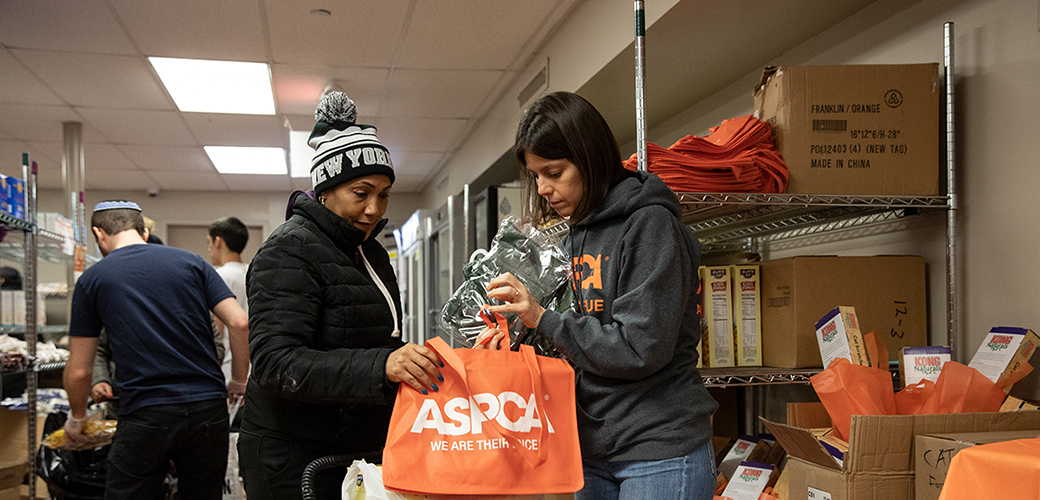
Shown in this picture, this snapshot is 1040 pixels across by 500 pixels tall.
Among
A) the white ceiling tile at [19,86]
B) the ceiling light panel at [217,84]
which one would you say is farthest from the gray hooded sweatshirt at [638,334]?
the white ceiling tile at [19,86]

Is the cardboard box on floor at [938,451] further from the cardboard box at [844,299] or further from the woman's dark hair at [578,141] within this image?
the woman's dark hair at [578,141]

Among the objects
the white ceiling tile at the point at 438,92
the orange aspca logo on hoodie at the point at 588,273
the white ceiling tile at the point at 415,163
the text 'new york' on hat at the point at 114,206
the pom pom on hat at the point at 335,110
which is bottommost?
the orange aspca logo on hoodie at the point at 588,273

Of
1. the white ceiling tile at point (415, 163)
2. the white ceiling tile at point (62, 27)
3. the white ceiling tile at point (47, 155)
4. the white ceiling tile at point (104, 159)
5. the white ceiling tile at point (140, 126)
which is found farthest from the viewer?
the white ceiling tile at point (415, 163)

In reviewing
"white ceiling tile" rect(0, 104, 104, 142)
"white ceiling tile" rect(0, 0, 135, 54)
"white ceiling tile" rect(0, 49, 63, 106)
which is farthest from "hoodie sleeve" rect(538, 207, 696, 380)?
"white ceiling tile" rect(0, 104, 104, 142)

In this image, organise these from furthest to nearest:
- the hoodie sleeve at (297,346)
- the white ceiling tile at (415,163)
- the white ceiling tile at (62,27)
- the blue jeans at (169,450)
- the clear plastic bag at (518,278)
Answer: the white ceiling tile at (415,163) → the white ceiling tile at (62,27) → the blue jeans at (169,450) → the clear plastic bag at (518,278) → the hoodie sleeve at (297,346)

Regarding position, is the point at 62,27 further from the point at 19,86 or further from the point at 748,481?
the point at 748,481

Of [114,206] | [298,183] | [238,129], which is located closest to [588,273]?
[114,206]

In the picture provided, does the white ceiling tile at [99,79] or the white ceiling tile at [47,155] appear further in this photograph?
A: the white ceiling tile at [47,155]

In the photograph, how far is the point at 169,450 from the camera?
2.31m

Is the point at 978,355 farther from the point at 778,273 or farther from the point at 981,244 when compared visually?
the point at 778,273

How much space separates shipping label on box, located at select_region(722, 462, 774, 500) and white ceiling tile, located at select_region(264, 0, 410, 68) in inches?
102

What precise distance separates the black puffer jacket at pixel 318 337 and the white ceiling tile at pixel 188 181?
6.63m

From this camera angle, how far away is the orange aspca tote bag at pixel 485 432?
3.43 ft

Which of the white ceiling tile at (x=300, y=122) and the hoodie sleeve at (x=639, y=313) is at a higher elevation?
the white ceiling tile at (x=300, y=122)
